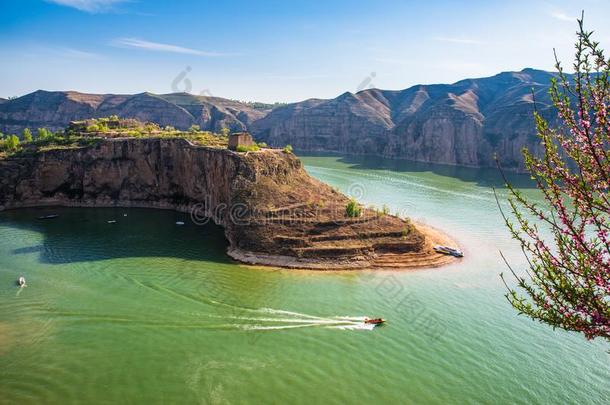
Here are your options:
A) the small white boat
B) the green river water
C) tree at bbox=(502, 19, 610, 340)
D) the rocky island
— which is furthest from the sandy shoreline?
tree at bbox=(502, 19, 610, 340)

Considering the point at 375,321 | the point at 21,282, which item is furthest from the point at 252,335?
the point at 21,282

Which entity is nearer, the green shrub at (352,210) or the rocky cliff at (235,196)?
the rocky cliff at (235,196)

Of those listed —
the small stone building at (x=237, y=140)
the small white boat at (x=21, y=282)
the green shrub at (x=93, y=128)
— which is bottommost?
the small white boat at (x=21, y=282)

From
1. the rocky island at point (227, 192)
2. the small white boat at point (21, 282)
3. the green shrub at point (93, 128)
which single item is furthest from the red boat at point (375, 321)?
the green shrub at point (93, 128)

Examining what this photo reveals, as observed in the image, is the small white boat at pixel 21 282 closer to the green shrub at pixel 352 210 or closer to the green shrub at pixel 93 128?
the green shrub at pixel 352 210

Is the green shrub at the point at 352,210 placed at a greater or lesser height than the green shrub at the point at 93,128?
lesser

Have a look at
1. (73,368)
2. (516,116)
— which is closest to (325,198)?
(73,368)

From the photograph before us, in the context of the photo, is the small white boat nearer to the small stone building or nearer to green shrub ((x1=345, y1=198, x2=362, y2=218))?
the small stone building
